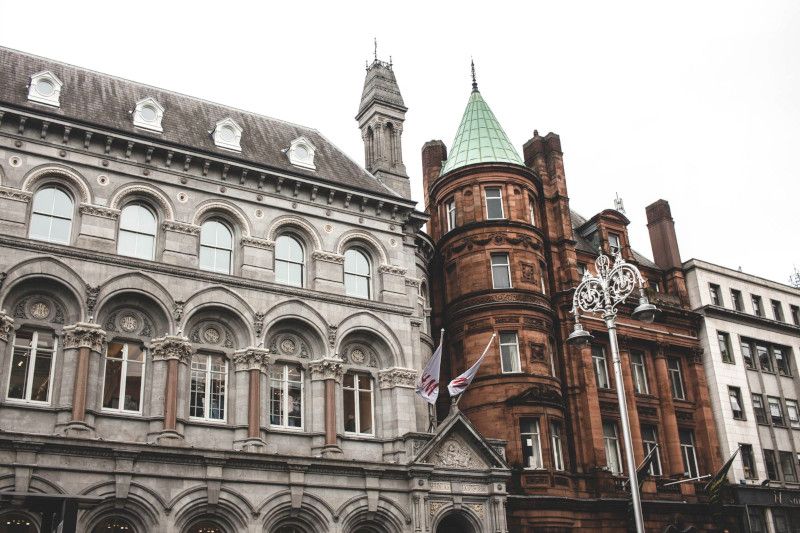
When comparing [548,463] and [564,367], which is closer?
[548,463]

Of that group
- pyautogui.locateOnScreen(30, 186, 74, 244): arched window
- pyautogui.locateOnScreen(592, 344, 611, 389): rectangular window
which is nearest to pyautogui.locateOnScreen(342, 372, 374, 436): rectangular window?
pyautogui.locateOnScreen(30, 186, 74, 244): arched window

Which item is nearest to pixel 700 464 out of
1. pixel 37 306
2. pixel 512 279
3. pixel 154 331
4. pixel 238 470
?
pixel 512 279

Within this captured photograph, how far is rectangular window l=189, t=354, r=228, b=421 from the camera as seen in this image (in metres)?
29.2

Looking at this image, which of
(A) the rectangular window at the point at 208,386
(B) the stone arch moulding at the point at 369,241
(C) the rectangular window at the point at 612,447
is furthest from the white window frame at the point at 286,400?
(C) the rectangular window at the point at 612,447

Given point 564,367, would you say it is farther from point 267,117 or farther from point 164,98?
point 164,98

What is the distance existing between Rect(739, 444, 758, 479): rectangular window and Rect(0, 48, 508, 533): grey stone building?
729 inches

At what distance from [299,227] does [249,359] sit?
5810mm

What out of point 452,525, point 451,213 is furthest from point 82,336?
point 451,213

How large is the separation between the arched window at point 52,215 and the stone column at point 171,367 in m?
4.65

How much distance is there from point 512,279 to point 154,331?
16877 millimetres

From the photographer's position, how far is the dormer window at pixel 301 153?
35.1m

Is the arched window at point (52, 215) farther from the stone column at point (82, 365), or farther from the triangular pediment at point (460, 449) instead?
the triangular pediment at point (460, 449)

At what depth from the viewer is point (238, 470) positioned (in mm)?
28172

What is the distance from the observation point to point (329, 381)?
3130 centimetres
